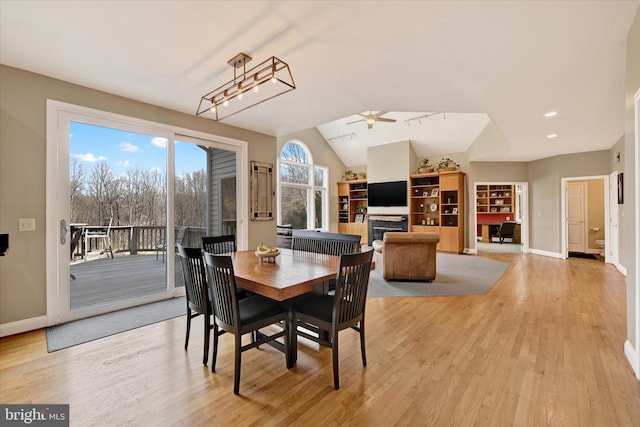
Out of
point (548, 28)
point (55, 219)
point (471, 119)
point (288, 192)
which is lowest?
point (55, 219)

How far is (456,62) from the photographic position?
261 centimetres

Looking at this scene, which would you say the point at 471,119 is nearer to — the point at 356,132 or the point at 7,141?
the point at 356,132

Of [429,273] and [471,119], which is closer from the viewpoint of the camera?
[429,273]

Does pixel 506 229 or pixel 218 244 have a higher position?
pixel 218 244

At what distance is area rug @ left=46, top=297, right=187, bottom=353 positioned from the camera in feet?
8.66

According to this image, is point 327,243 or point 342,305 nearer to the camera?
point 342,305

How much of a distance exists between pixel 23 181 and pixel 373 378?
12.2ft

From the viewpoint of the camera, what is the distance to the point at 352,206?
10.2 metres

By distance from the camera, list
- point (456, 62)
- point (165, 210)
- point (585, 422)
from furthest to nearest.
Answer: point (165, 210) → point (456, 62) → point (585, 422)

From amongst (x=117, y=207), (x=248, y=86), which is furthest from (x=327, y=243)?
(x=117, y=207)

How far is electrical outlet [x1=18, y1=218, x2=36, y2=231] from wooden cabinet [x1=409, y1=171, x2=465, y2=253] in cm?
798

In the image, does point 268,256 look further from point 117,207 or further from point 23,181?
point 23,181

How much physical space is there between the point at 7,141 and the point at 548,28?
4.79 meters

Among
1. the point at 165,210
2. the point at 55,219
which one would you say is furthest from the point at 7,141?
the point at 165,210
